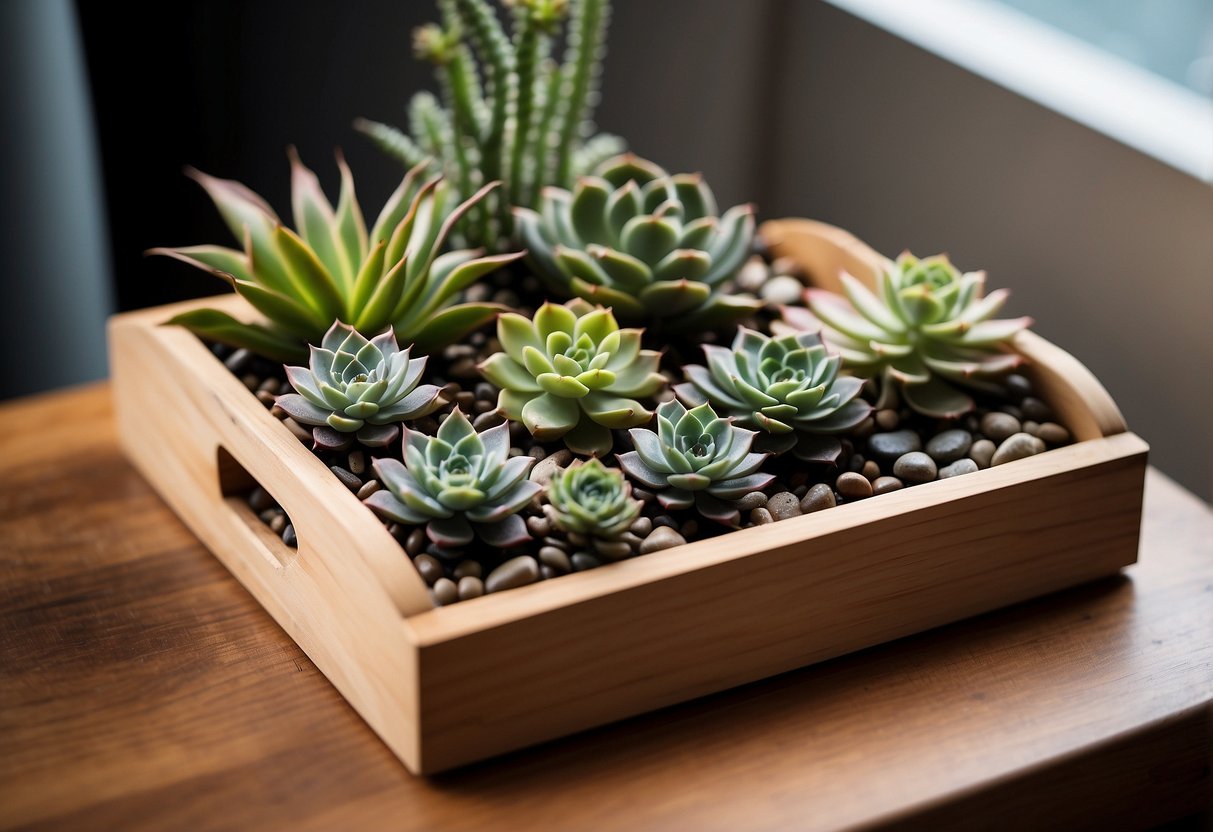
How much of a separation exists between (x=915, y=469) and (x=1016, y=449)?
0.27ft

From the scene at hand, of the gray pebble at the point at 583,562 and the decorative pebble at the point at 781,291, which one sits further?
the decorative pebble at the point at 781,291

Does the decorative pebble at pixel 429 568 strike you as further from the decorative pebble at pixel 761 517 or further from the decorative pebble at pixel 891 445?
the decorative pebble at pixel 891 445

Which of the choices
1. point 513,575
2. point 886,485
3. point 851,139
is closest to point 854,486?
point 886,485

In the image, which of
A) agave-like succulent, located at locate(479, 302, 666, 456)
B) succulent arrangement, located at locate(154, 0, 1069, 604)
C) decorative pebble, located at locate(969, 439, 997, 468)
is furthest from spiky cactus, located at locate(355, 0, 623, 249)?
decorative pebble, located at locate(969, 439, 997, 468)

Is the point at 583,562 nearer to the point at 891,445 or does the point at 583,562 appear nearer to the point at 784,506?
the point at 784,506

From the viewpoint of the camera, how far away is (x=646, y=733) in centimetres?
77

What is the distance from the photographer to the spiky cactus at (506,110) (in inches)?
40.2

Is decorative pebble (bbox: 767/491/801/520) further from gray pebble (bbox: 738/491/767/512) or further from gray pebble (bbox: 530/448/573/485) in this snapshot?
gray pebble (bbox: 530/448/573/485)

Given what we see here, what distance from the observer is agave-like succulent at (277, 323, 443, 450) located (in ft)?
2.67

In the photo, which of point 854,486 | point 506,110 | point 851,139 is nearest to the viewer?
point 854,486

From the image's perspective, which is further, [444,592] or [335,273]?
[335,273]

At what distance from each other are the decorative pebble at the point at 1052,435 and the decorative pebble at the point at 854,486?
6.3 inches

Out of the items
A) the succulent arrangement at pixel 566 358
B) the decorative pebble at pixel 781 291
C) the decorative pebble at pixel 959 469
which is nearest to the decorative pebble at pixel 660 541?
the succulent arrangement at pixel 566 358

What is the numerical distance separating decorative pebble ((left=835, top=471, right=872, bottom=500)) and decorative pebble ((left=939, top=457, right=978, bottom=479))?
6 centimetres
